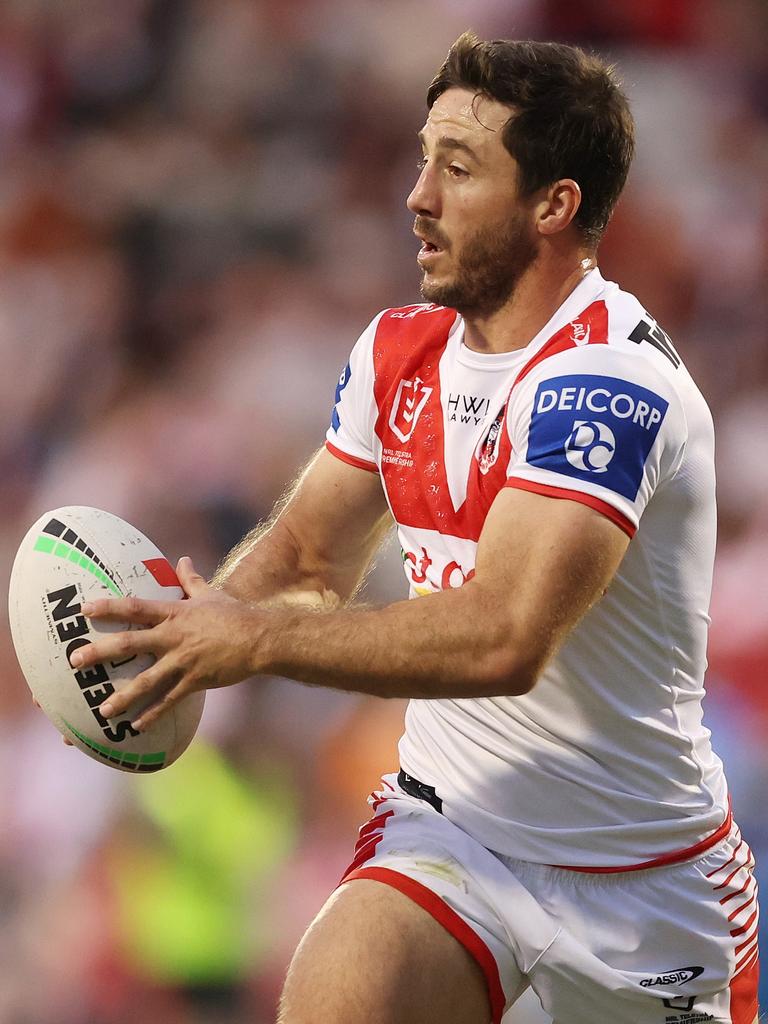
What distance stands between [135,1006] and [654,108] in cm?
399

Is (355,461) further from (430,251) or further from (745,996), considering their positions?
(745,996)

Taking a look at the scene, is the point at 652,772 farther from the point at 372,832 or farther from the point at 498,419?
the point at 498,419

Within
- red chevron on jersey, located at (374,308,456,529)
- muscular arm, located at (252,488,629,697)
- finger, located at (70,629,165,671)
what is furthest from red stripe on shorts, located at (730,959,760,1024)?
finger, located at (70,629,165,671)

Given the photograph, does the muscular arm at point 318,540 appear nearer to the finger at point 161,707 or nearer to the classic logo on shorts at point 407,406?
the classic logo on shorts at point 407,406

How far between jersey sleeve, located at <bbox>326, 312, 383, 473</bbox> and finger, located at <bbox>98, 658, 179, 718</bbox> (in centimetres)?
79

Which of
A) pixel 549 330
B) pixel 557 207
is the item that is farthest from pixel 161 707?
pixel 557 207

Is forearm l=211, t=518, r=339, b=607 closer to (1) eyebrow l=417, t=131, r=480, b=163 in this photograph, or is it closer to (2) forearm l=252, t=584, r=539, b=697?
(2) forearm l=252, t=584, r=539, b=697

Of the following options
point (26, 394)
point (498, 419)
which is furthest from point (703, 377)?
point (498, 419)

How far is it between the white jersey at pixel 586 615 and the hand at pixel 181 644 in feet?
1.71

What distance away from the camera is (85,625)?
7.27 feet

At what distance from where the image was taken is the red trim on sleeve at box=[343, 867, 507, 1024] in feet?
Result: 7.33

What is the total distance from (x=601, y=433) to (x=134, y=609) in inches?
31.2

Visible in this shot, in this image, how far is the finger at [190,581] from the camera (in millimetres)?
2193

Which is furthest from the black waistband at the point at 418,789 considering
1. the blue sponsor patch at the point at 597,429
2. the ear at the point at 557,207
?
the ear at the point at 557,207
